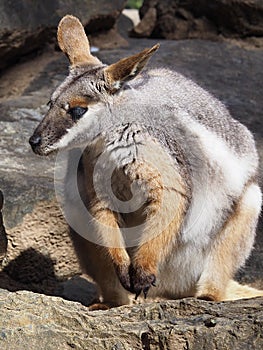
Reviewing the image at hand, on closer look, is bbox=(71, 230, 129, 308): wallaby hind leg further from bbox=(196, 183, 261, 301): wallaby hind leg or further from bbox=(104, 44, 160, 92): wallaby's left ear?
bbox=(104, 44, 160, 92): wallaby's left ear

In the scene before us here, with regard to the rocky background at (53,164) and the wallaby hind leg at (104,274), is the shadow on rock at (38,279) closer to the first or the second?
the rocky background at (53,164)

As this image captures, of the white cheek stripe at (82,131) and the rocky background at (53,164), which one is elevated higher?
the white cheek stripe at (82,131)

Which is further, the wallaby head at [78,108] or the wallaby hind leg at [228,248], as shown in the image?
the wallaby hind leg at [228,248]

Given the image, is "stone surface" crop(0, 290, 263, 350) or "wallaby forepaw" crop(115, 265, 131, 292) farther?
"wallaby forepaw" crop(115, 265, 131, 292)

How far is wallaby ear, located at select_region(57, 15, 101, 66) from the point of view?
3930mm

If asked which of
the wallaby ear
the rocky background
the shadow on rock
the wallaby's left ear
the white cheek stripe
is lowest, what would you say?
the shadow on rock

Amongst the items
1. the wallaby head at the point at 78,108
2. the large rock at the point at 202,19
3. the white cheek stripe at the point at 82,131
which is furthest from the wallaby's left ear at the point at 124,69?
the large rock at the point at 202,19

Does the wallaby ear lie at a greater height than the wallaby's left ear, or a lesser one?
lesser

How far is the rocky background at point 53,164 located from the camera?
2.79m

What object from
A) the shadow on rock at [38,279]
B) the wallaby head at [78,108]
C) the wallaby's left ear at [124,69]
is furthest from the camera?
the shadow on rock at [38,279]

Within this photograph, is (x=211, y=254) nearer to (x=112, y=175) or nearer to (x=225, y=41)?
(x=112, y=175)

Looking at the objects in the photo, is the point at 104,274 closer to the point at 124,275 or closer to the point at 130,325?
the point at 124,275

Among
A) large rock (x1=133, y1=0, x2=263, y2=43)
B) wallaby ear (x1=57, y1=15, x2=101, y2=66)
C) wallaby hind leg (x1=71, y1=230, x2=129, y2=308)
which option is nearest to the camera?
wallaby hind leg (x1=71, y1=230, x2=129, y2=308)

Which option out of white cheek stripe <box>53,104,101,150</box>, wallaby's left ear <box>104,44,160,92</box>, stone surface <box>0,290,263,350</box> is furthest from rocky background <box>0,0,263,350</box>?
wallaby's left ear <box>104,44,160,92</box>
